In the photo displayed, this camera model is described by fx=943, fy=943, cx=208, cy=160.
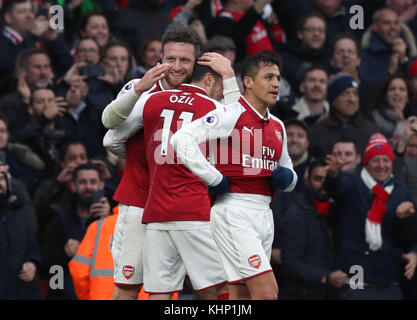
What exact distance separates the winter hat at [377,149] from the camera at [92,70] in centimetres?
332

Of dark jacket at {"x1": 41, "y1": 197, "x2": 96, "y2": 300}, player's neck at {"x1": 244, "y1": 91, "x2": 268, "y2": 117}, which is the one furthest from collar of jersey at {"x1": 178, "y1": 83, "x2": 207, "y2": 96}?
dark jacket at {"x1": 41, "y1": 197, "x2": 96, "y2": 300}

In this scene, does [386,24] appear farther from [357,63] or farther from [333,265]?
[333,265]

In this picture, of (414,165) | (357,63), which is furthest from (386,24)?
(414,165)

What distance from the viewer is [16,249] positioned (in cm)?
957

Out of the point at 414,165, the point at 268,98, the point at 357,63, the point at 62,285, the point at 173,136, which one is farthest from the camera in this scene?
the point at 357,63

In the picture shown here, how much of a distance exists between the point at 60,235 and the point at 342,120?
3.67 metres

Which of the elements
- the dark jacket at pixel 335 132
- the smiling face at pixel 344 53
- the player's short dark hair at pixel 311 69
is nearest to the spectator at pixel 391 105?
the dark jacket at pixel 335 132

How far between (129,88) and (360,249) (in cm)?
404

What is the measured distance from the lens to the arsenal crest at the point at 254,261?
7.07m

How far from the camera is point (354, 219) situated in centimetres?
1014

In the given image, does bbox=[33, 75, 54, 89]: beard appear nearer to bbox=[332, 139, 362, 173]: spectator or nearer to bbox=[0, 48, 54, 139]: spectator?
bbox=[0, 48, 54, 139]: spectator

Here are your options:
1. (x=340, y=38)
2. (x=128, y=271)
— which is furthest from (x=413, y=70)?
(x=128, y=271)

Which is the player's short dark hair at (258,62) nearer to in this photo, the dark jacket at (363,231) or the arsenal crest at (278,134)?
the arsenal crest at (278,134)

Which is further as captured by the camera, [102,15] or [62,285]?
[102,15]
